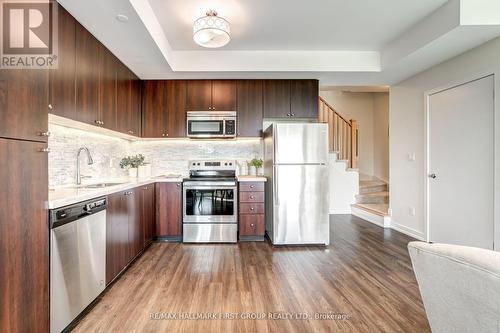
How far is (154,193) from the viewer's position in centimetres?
340

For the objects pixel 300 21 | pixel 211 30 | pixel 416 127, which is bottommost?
pixel 416 127

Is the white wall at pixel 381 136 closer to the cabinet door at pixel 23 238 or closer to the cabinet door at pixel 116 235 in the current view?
the cabinet door at pixel 116 235

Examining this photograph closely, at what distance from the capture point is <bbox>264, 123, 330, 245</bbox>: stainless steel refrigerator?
10.6 feet

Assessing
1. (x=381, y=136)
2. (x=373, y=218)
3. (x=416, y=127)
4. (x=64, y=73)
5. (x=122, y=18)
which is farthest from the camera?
(x=381, y=136)

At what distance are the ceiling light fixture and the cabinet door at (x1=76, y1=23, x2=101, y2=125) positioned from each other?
3.31 feet

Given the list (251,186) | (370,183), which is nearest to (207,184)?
(251,186)

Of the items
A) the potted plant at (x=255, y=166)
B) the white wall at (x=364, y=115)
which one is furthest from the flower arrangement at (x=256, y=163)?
the white wall at (x=364, y=115)

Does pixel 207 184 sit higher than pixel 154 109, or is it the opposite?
pixel 154 109

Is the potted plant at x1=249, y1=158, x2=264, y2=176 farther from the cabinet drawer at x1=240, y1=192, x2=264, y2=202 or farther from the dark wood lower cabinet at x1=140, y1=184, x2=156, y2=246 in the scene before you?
the dark wood lower cabinet at x1=140, y1=184, x2=156, y2=246

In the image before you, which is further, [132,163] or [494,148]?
[132,163]

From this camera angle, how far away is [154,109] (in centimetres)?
372

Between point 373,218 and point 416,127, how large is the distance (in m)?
1.78

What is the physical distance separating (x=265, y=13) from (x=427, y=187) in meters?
3.11

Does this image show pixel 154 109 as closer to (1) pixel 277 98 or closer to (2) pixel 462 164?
(1) pixel 277 98
